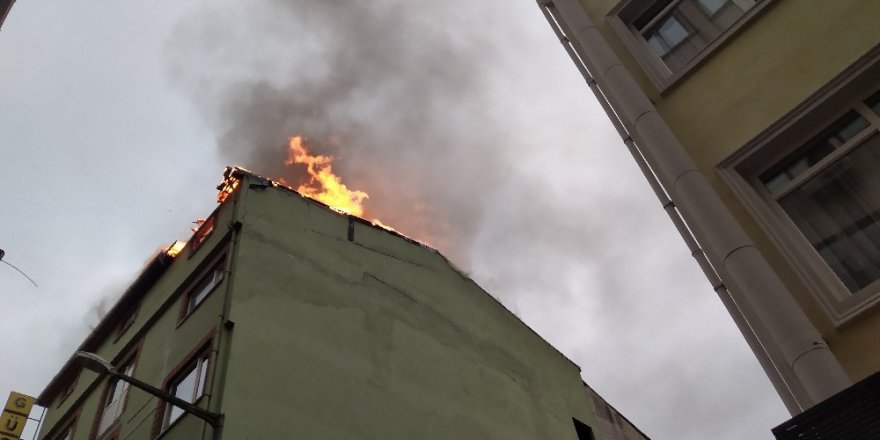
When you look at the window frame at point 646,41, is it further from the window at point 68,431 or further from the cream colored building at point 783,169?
the window at point 68,431

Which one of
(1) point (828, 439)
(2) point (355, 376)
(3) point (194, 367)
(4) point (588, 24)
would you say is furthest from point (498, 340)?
(1) point (828, 439)

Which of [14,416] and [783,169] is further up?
[14,416]

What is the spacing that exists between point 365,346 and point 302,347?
7.42 ft

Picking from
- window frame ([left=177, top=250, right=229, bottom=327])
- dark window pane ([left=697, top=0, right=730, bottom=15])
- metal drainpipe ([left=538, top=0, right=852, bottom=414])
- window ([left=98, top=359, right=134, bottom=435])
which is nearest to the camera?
metal drainpipe ([left=538, top=0, right=852, bottom=414])

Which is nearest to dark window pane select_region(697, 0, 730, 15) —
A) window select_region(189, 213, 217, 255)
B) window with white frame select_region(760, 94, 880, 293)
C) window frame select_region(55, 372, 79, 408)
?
window with white frame select_region(760, 94, 880, 293)

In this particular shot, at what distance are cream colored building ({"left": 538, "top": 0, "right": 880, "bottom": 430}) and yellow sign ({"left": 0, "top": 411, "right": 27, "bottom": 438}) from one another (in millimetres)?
16528

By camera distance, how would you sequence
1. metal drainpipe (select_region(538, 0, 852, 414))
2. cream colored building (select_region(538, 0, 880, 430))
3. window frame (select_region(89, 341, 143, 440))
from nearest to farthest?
metal drainpipe (select_region(538, 0, 852, 414)), cream colored building (select_region(538, 0, 880, 430)), window frame (select_region(89, 341, 143, 440))

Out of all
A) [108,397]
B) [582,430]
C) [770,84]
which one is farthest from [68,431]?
[770,84]

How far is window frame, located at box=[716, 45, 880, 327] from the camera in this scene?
19.4ft

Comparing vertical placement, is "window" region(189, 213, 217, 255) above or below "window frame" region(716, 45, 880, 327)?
above

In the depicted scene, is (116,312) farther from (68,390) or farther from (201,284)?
(201,284)

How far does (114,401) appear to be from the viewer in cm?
1847

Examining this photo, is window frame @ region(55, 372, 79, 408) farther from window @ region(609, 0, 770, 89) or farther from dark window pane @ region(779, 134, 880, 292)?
dark window pane @ region(779, 134, 880, 292)

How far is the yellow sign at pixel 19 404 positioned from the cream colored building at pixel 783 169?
653 inches
